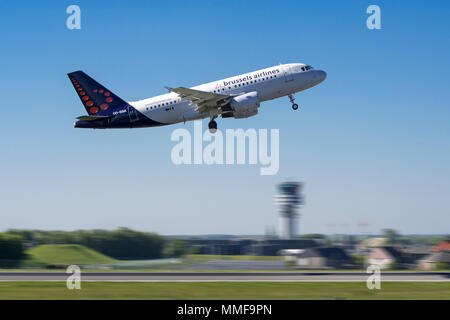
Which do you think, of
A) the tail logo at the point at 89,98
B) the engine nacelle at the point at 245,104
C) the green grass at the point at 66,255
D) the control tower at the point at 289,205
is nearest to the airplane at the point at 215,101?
the engine nacelle at the point at 245,104

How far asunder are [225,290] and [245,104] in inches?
828

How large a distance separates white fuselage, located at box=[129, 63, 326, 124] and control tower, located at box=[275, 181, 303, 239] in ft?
412

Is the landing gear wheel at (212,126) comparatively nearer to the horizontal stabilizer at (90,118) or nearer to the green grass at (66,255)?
the horizontal stabilizer at (90,118)

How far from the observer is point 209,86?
56.4 m

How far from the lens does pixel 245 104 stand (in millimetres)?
54062

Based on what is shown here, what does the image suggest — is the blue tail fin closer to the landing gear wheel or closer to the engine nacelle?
the landing gear wheel

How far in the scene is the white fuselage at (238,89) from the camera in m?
55.3

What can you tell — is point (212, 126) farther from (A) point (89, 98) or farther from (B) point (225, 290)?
(B) point (225, 290)

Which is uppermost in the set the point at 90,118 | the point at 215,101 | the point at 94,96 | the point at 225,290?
the point at 94,96

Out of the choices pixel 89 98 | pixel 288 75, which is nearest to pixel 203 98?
pixel 288 75

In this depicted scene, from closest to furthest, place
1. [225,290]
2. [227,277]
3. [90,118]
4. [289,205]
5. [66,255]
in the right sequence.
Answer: [225,290], [227,277], [90,118], [66,255], [289,205]

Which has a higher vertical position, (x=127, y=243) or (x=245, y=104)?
(x=245, y=104)
